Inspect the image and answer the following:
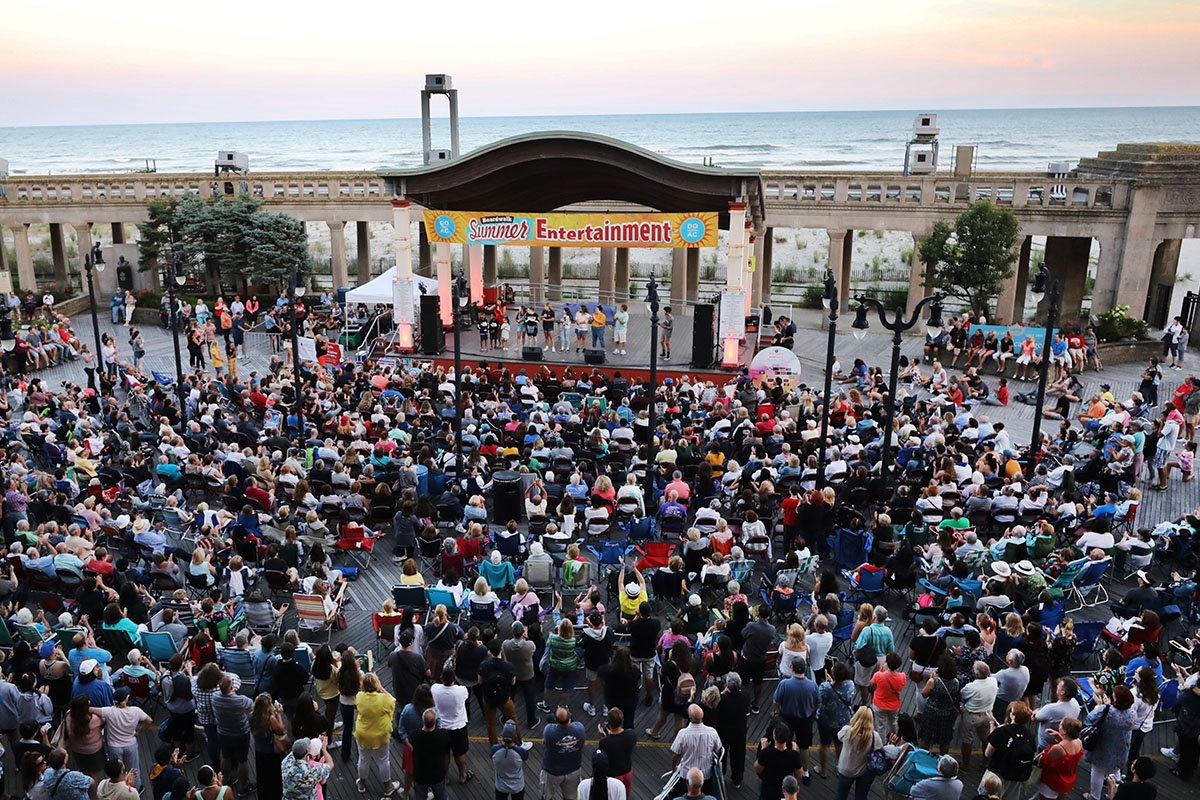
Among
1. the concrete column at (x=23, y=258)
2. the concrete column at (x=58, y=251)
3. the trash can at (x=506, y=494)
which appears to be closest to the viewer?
the trash can at (x=506, y=494)

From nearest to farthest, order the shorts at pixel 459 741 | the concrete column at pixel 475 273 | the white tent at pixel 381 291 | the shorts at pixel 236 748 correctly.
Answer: the shorts at pixel 236 748 < the shorts at pixel 459 741 < the white tent at pixel 381 291 < the concrete column at pixel 475 273

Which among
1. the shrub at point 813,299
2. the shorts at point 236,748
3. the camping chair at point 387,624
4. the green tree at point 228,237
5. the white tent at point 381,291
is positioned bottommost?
the shorts at point 236,748

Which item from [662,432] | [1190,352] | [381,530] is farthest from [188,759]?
[1190,352]

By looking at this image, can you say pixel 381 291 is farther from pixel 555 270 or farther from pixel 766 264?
pixel 766 264

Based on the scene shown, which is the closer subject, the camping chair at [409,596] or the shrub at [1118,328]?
the camping chair at [409,596]

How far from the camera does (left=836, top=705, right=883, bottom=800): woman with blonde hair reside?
312 inches

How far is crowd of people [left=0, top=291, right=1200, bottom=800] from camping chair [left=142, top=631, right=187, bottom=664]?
4 cm

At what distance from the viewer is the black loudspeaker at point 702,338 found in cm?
2272

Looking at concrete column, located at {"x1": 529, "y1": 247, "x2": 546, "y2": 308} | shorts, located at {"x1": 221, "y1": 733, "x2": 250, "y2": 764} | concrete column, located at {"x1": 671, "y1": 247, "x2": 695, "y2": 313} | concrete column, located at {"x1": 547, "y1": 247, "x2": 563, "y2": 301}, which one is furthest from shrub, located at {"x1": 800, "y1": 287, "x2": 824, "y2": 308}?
shorts, located at {"x1": 221, "y1": 733, "x2": 250, "y2": 764}

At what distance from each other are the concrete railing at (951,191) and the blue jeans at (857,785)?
21930 millimetres

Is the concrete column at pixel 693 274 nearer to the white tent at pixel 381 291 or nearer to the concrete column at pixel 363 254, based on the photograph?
the white tent at pixel 381 291

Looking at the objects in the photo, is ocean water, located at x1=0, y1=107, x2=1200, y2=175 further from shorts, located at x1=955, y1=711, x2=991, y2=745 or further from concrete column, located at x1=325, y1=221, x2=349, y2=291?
shorts, located at x1=955, y1=711, x2=991, y2=745

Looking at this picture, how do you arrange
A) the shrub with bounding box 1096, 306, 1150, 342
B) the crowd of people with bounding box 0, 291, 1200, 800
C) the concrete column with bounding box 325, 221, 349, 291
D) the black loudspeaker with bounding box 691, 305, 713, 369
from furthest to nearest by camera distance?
the concrete column with bounding box 325, 221, 349, 291 → the shrub with bounding box 1096, 306, 1150, 342 → the black loudspeaker with bounding box 691, 305, 713, 369 → the crowd of people with bounding box 0, 291, 1200, 800

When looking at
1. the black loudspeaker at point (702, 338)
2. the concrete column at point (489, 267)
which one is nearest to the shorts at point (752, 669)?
the black loudspeaker at point (702, 338)
